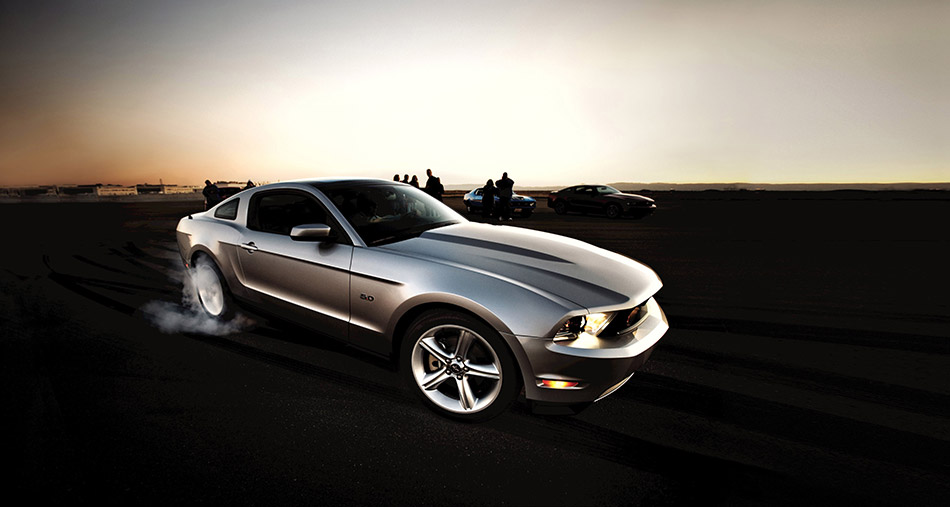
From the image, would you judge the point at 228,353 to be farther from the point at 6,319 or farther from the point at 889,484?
the point at 889,484

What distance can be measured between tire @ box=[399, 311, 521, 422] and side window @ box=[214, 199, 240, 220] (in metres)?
2.59

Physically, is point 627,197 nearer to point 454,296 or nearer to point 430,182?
point 430,182

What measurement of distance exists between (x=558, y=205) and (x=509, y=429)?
19.1 m

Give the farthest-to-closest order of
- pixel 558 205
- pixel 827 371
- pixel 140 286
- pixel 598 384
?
1. pixel 558 205
2. pixel 140 286
3. pixel 827 371
4. pixel 598 384

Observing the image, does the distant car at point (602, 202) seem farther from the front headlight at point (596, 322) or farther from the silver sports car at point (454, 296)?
the front headlight at point (596, 322)

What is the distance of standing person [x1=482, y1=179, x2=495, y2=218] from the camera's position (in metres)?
16.6

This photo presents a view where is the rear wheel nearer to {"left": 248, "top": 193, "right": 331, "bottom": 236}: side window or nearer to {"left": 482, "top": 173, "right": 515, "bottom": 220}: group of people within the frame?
{"left": 482, "top": 173, "right": 515, "bottom": 220}: group of people

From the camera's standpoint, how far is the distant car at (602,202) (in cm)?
1814

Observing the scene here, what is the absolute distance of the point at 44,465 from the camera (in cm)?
238

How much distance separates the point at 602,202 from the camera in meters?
19.0

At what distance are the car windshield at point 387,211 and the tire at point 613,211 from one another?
15326 millimetres

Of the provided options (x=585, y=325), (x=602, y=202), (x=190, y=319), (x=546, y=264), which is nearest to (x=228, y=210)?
(x=190, y=319)

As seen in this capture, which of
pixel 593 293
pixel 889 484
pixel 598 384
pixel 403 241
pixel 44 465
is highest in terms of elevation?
pixel 403 241

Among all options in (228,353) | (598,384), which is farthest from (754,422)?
(228,353)
